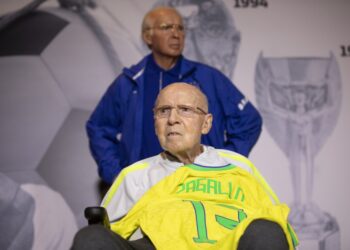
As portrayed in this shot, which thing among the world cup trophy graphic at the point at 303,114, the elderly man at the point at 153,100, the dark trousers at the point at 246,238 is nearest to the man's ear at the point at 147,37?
the elderly man at the point at 153,100

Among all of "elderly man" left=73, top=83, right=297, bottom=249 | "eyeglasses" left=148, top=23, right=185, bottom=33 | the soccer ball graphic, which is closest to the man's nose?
"elderly man" left=73, top=83, right=297, bottom=249

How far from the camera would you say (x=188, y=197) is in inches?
61.9

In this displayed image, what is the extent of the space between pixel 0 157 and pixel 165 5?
116cm

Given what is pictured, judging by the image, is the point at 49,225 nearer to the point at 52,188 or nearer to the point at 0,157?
the point at 52,188

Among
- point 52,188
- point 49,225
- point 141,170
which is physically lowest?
point 49,225

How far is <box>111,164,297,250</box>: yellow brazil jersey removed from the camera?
4.44 feet

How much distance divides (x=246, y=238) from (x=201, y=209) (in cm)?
30

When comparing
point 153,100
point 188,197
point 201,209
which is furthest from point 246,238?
point 153,100

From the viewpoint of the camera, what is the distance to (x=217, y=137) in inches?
92.0

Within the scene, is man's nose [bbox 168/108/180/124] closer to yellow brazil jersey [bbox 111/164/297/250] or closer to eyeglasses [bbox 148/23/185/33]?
yellow brazil jersey [bbox 111/164/297/250]

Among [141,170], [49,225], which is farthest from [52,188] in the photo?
[141,170]

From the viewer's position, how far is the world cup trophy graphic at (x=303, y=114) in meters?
2.66

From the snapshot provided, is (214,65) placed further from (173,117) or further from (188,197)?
(188,197)

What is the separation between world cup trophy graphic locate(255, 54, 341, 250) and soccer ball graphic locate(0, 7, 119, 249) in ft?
2.76
